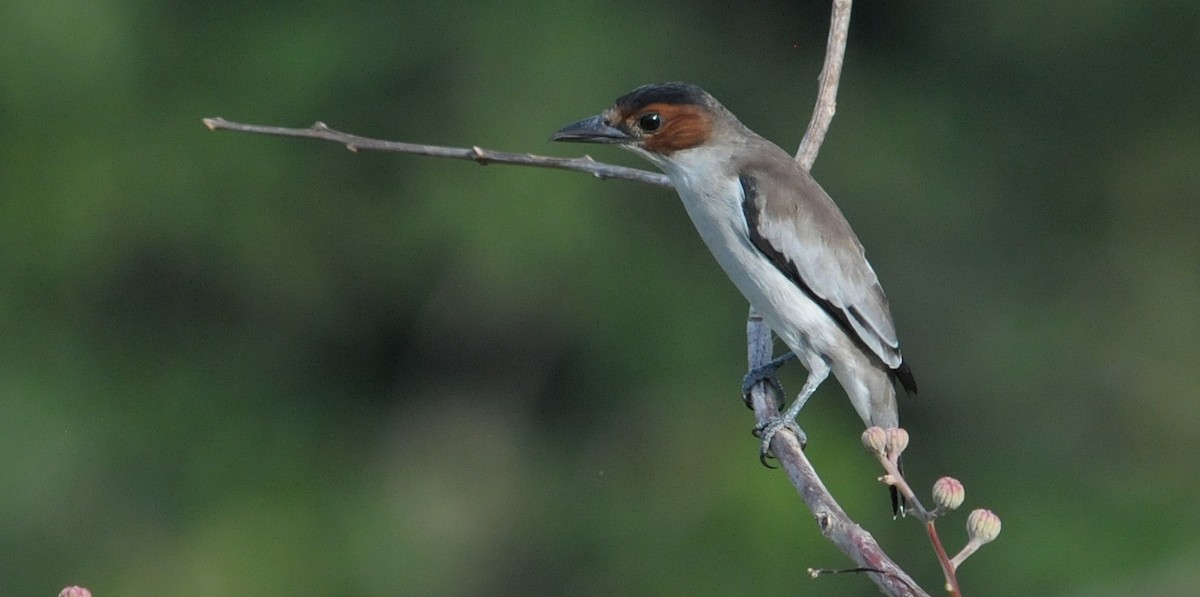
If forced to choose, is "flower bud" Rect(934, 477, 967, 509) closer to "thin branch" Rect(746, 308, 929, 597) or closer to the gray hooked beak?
"thin branch" Rect(746, 308, 929, 597)

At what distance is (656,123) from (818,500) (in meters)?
1.47

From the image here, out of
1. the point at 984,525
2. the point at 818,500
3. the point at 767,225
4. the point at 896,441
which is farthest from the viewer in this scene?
the point at 767,225

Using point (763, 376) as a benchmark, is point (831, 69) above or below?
above

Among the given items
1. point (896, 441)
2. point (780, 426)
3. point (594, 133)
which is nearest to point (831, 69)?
point (594, 133)

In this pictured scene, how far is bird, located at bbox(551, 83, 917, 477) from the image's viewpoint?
417 centimetres

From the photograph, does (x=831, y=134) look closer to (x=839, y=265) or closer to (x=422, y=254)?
(x=422, y=254)

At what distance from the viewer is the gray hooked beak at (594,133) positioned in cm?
412

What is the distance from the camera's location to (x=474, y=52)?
27.2ft

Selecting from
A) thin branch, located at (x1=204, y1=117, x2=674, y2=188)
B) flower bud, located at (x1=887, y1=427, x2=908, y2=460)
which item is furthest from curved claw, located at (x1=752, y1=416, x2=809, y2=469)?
flower bud, located at (x1=887, y1=427, x2=908, y2=460)

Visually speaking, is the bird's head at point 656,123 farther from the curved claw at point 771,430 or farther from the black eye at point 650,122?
the curved claw at point 771,430

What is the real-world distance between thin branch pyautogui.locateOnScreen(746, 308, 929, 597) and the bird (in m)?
0.10

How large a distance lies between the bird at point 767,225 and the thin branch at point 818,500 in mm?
101

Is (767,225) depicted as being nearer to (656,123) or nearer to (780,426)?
(656,123)

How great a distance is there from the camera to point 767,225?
414 centimetres
